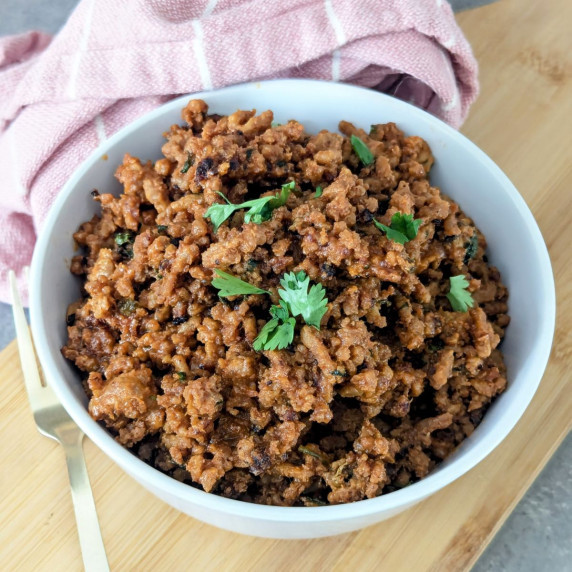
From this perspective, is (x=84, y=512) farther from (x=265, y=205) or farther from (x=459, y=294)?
(x=459, y=294)

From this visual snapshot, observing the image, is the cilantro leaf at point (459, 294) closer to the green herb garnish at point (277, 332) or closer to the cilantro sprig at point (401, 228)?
the cilantro sprig at point (401, 228)

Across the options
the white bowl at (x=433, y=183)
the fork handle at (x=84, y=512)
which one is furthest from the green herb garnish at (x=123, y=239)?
the fork handle at (x=84, y=512)

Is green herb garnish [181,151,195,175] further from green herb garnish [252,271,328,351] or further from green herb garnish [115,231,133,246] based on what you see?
green herb garnish [252,271,328,351]

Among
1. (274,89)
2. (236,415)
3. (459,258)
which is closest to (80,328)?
(236,415)

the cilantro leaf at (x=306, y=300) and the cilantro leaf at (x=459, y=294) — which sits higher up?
the cilantro leaf at (x=306, y=300)

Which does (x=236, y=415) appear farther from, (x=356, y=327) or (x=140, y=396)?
(x=356, y=327)
